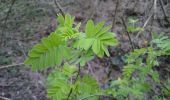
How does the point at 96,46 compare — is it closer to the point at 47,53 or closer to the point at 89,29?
the point at 89,29

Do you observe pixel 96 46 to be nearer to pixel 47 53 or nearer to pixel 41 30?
pixel 47 53

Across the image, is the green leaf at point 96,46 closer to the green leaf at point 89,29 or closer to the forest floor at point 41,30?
the green leaf at point 89,29

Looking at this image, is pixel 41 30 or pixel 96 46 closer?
pixel 96 46

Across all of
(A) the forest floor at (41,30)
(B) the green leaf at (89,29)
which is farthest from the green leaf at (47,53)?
(A) the forest floor at (41,30)

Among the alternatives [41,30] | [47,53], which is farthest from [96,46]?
[41,30]

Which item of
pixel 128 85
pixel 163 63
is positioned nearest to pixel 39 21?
pixel 163 63

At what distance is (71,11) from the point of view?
4676mm

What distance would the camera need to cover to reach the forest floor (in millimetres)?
3460

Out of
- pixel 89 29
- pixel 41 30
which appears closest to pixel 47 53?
pixel 89 29

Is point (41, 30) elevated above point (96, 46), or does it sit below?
below

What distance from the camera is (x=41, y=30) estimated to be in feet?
14.3

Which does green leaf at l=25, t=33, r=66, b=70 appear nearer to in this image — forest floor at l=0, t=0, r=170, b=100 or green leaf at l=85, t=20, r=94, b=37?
green leaf at l=85, t=20, r=94, b=37

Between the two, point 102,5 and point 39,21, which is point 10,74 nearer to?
point 39,21

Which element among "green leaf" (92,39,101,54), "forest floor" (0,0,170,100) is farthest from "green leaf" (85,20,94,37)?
"forest floor" (0,0,170,100)
